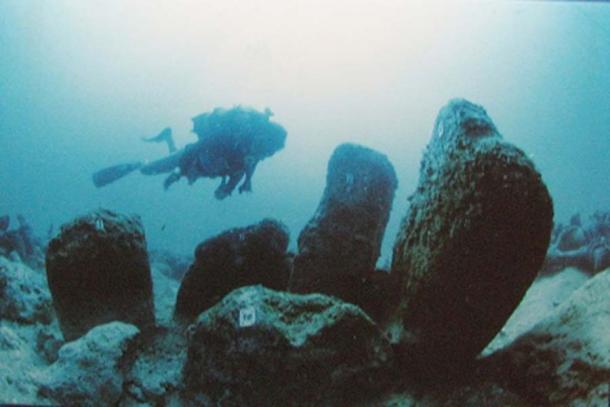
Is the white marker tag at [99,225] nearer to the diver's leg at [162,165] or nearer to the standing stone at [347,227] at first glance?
the standing stone at [347,227]

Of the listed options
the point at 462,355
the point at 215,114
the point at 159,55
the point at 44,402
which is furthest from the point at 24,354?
the point at 159,55

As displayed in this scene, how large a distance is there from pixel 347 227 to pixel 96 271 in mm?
2456

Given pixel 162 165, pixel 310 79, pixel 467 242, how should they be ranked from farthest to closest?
pixel 310 79 < pixel 162 165 < pixel 467 242

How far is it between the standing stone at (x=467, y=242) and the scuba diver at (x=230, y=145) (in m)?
4.74

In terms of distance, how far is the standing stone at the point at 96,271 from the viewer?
410 centimetres

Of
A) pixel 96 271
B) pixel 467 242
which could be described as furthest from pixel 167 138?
pixel 467 242

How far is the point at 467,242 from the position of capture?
283cm

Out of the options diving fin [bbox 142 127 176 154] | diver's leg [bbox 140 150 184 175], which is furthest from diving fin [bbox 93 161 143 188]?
diving fin [bbox 142 127 176 154]

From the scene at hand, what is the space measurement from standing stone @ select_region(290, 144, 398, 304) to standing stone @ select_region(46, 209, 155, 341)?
1584mm

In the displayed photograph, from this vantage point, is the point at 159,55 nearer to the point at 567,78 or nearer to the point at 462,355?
the point at 567,78

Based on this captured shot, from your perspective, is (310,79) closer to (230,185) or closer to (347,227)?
(230,185)

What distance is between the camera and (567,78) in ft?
123

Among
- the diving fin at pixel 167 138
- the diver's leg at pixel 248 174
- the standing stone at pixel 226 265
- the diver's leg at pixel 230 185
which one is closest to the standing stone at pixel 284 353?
the standing stone at pixel 226 265

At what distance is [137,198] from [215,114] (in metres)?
97.0
